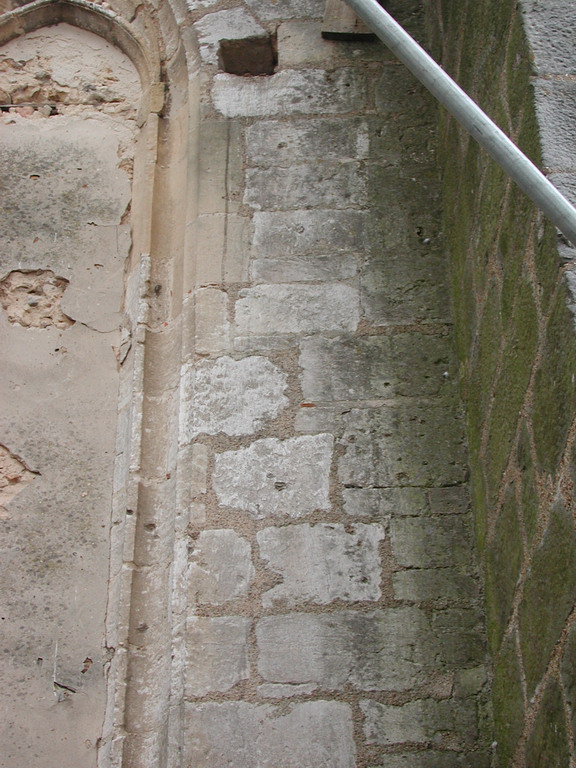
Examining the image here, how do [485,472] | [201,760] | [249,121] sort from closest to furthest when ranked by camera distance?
[201,760] → [485,472] → [249,121]

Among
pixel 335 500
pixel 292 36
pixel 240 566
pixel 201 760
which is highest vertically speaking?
pixel 292 36

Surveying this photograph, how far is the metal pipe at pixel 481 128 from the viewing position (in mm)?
1866

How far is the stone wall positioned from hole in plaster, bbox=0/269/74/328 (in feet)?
4.36

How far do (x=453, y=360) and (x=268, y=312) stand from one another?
0.59 metres

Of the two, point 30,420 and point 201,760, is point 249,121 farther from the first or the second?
point 201,760

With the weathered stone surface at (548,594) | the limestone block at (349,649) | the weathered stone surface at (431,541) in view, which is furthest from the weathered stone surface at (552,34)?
the limestone block at (349,649)

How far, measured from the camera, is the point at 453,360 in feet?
11.0

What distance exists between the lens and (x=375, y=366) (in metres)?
3.34

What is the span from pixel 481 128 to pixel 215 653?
5.21ft

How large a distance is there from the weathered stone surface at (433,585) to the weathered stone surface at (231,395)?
62cm

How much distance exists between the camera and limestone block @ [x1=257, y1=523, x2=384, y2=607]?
2.98 m

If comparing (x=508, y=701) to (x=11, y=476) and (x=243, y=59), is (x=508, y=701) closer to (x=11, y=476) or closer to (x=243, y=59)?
(x=11, y=476)

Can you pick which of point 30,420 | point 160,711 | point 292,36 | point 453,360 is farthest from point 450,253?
point 160,711

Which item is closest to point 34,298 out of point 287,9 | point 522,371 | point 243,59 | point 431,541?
point 243,59
